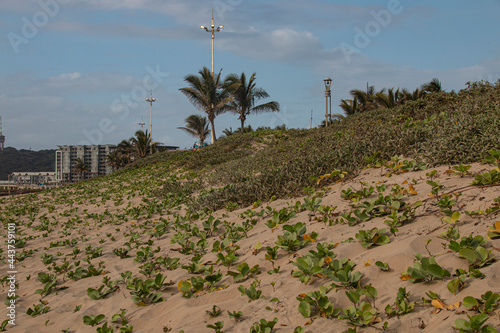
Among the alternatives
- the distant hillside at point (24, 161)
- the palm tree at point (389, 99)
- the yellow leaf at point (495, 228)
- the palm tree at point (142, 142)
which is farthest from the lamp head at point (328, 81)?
the distant hillside at point (24, 161)

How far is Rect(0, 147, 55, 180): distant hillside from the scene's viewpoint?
97500 mm

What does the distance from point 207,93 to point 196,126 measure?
29.8 feet

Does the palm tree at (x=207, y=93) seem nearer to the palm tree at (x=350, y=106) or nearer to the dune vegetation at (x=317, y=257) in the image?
the palm tree at (x=350, y=106)

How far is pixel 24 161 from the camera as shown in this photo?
342ft

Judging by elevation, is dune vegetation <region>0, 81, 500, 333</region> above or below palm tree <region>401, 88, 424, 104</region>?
below

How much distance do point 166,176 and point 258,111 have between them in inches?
551

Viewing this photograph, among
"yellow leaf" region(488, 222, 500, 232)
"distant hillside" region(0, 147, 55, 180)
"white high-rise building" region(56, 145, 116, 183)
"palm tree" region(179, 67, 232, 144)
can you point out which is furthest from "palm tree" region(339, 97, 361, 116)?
"distant hillside" region(0, 147, 55, 180)

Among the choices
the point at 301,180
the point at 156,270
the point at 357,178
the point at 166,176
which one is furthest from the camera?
the point at 166,176

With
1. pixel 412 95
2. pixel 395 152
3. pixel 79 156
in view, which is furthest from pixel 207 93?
pixel 79 156

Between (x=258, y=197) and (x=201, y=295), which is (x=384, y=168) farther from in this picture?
(x=201, y=295)

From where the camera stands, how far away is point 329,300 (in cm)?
258

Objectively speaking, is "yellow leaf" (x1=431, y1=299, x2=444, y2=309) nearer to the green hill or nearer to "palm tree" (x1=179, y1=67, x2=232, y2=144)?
the green hill

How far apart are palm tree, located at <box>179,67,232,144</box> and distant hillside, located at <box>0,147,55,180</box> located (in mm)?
87310

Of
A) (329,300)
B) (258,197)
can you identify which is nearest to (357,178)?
(258,197)
